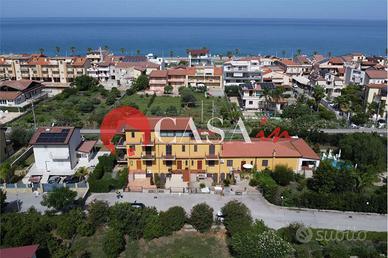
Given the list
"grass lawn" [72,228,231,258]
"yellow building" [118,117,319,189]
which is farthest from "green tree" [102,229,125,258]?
"yellow building" [118,117,319,189]

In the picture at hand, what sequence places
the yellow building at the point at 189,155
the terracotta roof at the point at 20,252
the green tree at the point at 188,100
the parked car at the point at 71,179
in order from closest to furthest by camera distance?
the terracotta roof at the point at 20,252 < the parked car at the point at 71,179 < the yellow building at the point at 189,155 < the green tree at the point at 188,100

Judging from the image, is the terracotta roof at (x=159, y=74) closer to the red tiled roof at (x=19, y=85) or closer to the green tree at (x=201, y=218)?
the red tiled roof at (x=19, y=85)

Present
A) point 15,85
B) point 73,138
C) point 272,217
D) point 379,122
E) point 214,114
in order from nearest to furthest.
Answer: point 272,217 < point 73,138 < point 379,122 < point 214,114 < point 15,85

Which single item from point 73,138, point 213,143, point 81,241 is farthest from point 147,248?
point 73,138

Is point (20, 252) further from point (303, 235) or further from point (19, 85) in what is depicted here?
point (19, 85)

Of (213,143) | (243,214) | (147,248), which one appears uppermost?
(213,143)

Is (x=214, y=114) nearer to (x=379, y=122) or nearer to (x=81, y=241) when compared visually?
(x=379, y=122)

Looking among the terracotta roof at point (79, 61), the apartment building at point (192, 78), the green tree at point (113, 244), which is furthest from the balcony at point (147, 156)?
the terracotta roof at point (79, 61)
